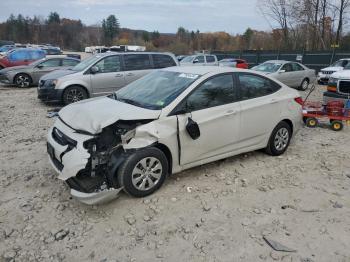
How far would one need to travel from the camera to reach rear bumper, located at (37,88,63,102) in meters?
9.64

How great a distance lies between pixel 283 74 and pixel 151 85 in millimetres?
11105

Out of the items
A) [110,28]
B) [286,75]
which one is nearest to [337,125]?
[286,75]

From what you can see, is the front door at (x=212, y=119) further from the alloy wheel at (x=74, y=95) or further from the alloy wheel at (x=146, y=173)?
the alloy wheel at (x=74, y=95)

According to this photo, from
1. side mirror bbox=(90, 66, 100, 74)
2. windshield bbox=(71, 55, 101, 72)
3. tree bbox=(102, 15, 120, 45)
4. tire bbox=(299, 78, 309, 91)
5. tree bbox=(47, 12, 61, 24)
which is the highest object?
tree bbox=(47, 12, 61, 24)

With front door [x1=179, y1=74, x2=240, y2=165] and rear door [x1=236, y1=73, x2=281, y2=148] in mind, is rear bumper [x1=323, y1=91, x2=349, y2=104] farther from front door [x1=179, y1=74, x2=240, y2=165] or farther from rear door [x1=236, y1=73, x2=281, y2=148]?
front door [x1=179, y1=74, x2=240, y2=165]

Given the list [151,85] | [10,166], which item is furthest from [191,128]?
[10,166]

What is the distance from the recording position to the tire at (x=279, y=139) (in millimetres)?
5547

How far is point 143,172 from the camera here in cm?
400

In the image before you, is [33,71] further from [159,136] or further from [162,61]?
[159,136]

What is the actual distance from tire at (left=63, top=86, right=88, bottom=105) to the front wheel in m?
6.18

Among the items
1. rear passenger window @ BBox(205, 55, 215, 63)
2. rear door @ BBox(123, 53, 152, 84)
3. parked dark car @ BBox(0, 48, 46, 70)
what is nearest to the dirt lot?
rear door @ BBox(123, 53, 152, 84)

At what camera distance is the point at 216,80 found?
4.78m

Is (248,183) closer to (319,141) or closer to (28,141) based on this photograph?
(319,141)

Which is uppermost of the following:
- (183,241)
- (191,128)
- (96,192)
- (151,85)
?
(151,85)
